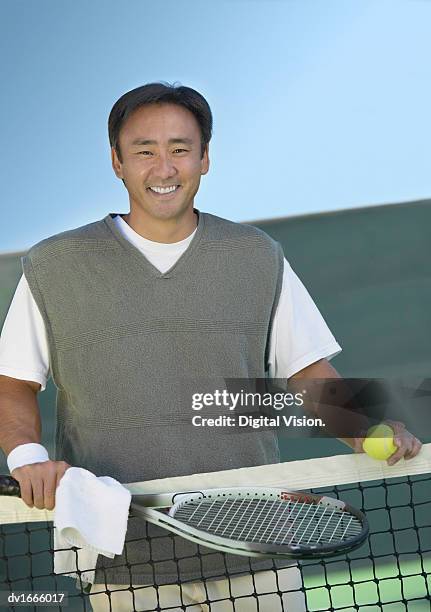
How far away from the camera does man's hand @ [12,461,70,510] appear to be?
186 centimetres

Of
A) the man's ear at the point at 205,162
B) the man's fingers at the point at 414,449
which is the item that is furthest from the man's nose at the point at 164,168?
the man's fingers at the point at 414,449

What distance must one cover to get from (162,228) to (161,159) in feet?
0.43

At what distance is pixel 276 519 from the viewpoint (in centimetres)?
197

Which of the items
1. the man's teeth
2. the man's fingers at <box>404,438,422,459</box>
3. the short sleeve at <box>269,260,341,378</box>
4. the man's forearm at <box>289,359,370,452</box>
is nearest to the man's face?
the man's teeth

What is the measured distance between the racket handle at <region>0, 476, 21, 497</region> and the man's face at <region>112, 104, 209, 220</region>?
1.98ft

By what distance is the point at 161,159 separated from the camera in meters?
2.21

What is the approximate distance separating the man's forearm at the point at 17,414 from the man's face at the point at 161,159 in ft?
1.34

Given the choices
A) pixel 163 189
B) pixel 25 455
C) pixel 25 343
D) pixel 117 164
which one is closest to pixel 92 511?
pixel 25 455

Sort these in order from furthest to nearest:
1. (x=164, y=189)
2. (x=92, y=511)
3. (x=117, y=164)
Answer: (x=117, y=164) → (x=164, y=189) → (x=92, y=511)

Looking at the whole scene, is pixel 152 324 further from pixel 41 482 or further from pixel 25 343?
pixel 41 482

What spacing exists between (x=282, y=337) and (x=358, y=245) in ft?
5.07

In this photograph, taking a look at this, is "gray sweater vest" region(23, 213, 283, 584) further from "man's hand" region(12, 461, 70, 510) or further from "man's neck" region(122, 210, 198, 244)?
"man's hand" region(12, 461, 70, 510)

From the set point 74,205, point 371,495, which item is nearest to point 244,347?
point 371,495

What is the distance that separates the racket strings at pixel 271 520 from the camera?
189 cm
